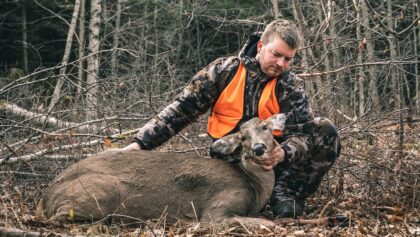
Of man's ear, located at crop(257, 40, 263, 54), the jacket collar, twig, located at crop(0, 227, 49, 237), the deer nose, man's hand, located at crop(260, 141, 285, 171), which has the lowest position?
twig, located at crop(0, 227, 49, 237)

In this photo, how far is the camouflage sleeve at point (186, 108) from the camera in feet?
21.2

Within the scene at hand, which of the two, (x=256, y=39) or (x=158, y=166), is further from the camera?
(x=256, y=39)

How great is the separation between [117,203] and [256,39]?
2.13 metres

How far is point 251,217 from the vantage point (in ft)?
20.1

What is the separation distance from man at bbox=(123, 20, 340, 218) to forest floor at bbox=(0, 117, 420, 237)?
492 mm

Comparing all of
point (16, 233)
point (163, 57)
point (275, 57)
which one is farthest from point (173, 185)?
point (163, 57)

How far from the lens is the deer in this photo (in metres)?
5.86

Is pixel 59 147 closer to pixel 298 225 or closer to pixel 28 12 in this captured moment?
pixel 298 225

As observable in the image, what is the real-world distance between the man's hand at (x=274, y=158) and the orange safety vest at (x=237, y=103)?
16.6 inches

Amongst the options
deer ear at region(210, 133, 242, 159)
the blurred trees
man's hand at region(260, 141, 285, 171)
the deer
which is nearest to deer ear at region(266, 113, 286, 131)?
the deer

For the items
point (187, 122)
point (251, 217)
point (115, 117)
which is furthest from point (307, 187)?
point (115, 117)

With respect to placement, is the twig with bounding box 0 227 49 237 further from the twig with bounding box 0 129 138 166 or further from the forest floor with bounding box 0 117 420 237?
the twig with bounding box 0 129 138 166

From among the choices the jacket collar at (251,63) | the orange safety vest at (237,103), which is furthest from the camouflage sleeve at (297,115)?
the jacket collar at (251,63)

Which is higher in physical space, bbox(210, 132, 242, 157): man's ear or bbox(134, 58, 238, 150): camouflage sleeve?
bbox(134, 58, 238, 150): camouflage sleeve
